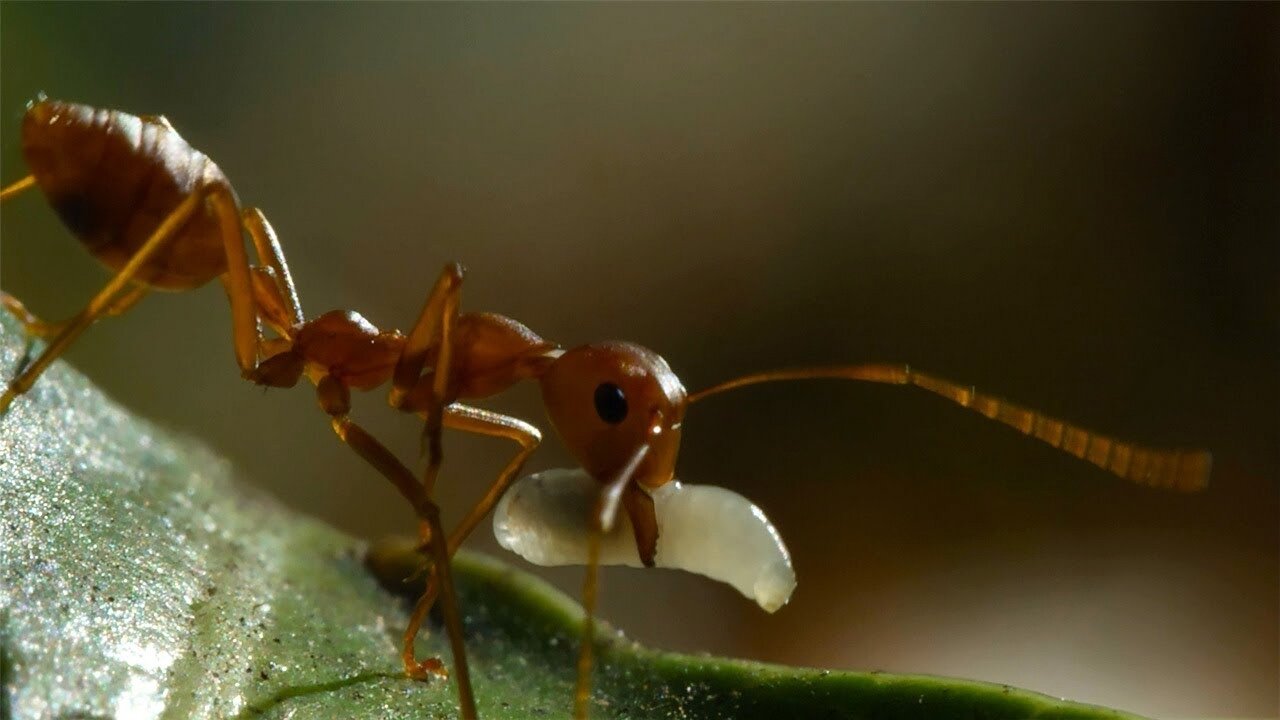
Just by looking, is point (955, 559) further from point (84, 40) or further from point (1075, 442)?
point (84, 40)

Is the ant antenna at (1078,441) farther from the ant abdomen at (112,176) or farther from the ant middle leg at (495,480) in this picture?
the ant abdomen at (112,176)

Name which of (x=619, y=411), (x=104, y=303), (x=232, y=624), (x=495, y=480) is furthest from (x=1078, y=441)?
(x=104, y=303)

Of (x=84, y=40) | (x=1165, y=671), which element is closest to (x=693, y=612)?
(x=1165, y=671)

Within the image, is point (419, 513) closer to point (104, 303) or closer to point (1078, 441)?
point (104, 303)

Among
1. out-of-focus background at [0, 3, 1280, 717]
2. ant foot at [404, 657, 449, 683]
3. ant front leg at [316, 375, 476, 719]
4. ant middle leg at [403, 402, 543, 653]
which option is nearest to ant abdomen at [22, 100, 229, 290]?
ant front leg at [316, 375, 476, 719]

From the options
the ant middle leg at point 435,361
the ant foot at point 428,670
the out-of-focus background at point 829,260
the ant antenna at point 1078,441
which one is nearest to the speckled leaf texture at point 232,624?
the ant foot at point 428,670
